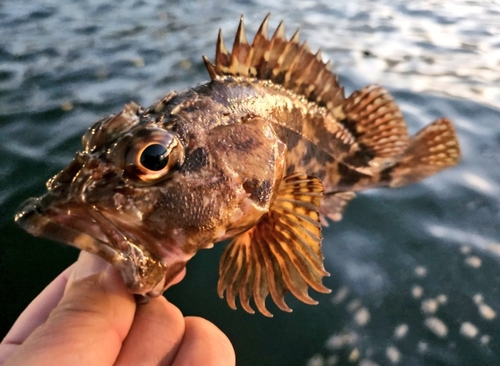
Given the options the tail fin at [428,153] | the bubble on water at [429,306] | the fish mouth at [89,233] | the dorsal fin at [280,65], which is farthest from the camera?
the tail fin at [428,153]

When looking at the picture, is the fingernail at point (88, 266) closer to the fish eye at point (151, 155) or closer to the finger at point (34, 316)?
the finger at point (34, 316)

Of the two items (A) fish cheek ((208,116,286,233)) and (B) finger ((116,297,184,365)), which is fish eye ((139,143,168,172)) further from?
(B) finger ((116,297,184,365))

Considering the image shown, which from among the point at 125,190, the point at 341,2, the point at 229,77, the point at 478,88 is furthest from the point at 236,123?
the point at 341,2

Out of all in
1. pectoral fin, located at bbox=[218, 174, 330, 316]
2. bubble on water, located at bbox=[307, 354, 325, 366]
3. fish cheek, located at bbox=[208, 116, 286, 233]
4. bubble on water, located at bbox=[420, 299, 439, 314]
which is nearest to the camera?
fish cheek, located at bbox=[208, 116, 286, 233]

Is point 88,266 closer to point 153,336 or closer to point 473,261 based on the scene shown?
point 153,336

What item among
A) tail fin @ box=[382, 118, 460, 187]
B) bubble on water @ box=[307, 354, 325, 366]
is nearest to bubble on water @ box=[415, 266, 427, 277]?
tail fin @ box=[382, 118, 460, 187]

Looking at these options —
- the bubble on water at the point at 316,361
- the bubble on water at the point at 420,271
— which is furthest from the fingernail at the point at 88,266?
the bubble on water at the point at 420,271
